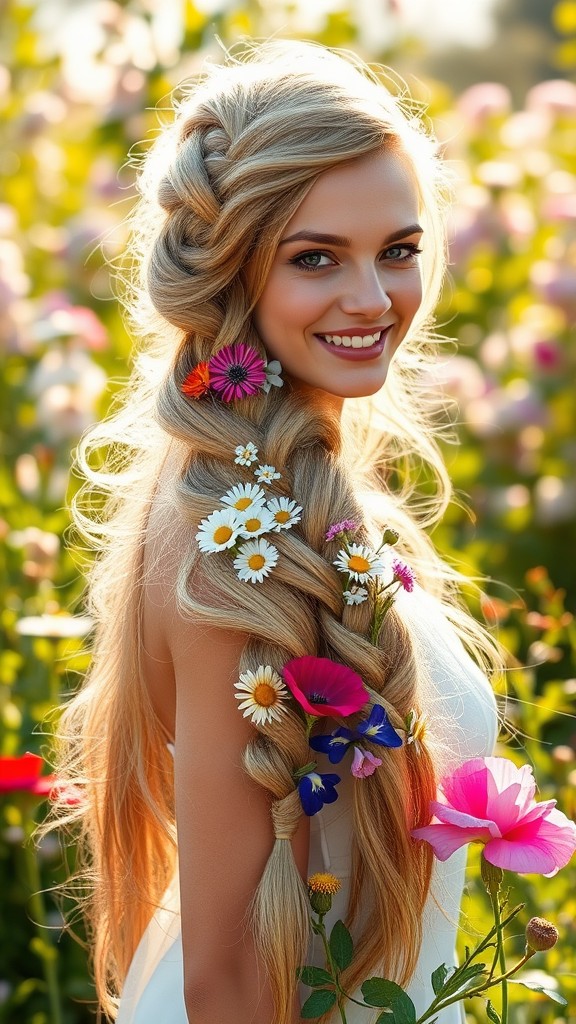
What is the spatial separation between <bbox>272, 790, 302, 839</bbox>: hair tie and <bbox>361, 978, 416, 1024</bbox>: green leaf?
0.57 ft

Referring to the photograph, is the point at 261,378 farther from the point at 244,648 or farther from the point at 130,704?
the point at 130,704

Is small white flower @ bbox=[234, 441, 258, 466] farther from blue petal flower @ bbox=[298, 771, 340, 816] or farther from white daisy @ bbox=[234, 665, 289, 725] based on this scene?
blue petal flower @ bbox=[298, 771, 340, 816]

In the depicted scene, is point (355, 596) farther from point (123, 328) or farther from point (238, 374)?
point (123, 328)

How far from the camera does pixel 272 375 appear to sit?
53.6 inches

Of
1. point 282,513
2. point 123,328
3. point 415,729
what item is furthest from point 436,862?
point 123,328

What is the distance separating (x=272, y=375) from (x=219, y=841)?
517 millimetres

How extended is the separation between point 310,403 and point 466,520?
6.74ft

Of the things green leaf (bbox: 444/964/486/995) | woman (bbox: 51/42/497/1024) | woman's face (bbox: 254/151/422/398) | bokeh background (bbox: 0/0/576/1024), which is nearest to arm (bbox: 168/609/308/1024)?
woman (bbox: 51/42/497/1024)

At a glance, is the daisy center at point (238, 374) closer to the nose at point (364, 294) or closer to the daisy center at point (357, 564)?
the nose at point (364, 294)

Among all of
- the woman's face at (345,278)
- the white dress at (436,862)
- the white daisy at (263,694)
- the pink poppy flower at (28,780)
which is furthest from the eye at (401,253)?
the pink poppy flower at (28,780)

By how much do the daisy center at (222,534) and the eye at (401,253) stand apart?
368 millimetres

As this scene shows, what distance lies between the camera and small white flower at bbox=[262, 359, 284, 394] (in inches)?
53.5

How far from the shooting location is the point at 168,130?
1.54 meters

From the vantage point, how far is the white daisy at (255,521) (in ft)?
4.10
